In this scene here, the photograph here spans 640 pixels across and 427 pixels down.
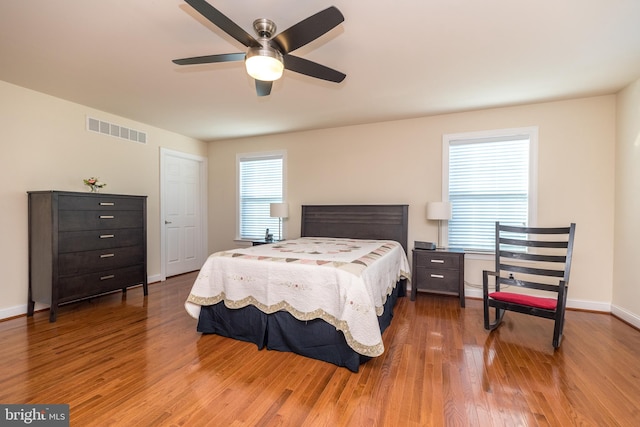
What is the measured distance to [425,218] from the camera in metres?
4.21

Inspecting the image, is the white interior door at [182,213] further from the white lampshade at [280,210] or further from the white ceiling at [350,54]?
the white lampshade at [280,210]

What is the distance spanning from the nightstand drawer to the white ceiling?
2111mm

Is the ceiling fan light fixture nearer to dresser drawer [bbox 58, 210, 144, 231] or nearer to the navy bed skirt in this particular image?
the navy bed skirt

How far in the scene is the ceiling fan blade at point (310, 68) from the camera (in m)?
2.05

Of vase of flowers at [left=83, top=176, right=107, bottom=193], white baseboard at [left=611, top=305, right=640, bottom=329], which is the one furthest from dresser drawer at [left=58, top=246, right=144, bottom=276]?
white baseboard at [left=611, top=305, right=640, bottom=329]

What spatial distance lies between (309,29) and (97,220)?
11.1 ft

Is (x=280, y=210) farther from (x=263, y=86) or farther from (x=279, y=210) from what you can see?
(x=263, y=86)

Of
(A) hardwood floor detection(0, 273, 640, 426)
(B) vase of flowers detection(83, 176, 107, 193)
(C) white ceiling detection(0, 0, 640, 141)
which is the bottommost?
(A) hardwood floor detection(0, 273, 640, 426)

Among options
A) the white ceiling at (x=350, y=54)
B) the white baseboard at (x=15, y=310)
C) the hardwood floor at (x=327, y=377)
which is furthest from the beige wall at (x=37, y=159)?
the hardwood floor at (x=327, y=377)

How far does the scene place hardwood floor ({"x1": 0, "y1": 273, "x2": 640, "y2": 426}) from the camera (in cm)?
169

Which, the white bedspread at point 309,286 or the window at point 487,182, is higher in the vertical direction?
the window at point 487,182

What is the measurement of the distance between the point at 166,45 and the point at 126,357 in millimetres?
2529

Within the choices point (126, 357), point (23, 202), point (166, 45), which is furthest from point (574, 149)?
point (23, 202)

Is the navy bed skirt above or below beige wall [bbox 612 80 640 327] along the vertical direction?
below
